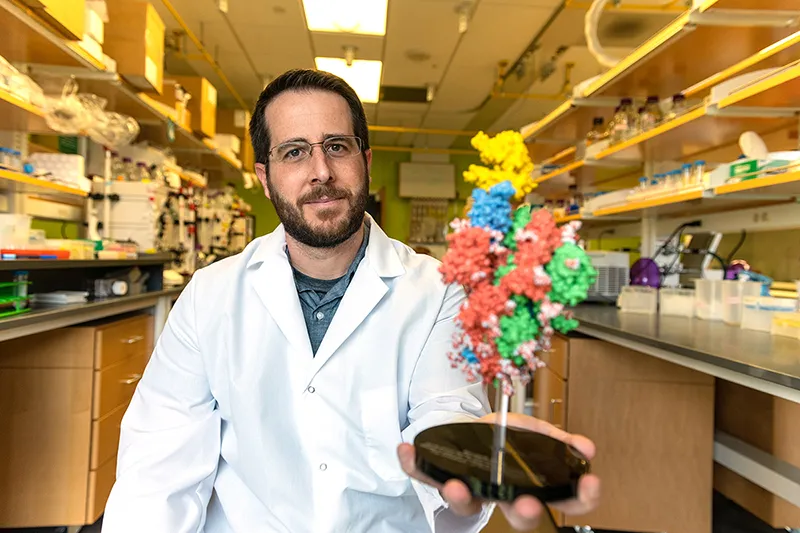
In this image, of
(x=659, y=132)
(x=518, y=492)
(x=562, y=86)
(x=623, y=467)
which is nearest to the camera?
Result: (x=518, y=492)

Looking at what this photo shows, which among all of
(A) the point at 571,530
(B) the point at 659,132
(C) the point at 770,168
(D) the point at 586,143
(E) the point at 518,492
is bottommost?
(A) the point at 571,530

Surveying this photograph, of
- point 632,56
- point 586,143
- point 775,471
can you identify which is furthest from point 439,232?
point 775,471

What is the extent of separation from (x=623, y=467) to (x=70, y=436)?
2176 millimetres

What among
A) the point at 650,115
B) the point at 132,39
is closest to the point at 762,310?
the point at 650,115

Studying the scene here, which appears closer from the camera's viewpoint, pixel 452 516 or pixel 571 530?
pixel 452 516

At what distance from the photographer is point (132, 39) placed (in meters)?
2.90

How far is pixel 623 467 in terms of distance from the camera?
90.8 inches

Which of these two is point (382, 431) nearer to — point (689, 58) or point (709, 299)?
point (709, 299)

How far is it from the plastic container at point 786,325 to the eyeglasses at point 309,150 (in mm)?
1582

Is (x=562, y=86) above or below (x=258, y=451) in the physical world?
above

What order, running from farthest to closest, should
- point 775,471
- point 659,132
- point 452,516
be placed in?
point 659,132
point 775,471
point 452,516

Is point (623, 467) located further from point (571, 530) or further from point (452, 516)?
point (452, 516)

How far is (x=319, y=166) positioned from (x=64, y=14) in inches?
64.8

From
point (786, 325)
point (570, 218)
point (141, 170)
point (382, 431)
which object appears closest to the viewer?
point (382, 431)
